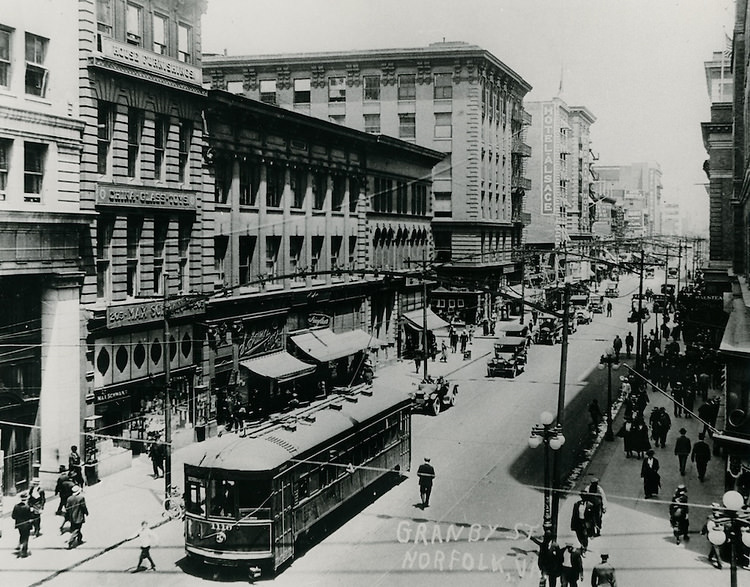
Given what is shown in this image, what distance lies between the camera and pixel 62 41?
79.0 feet

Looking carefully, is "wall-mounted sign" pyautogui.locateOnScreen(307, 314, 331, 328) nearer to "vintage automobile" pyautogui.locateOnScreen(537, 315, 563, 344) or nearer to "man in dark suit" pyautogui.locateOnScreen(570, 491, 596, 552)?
"vintage automobile" pyautogui.locateOnScreen(537, 315, 563, 344)

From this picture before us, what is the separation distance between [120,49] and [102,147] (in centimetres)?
347

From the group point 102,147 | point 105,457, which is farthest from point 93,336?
point 102,147

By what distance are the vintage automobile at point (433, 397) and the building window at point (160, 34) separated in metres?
17.4

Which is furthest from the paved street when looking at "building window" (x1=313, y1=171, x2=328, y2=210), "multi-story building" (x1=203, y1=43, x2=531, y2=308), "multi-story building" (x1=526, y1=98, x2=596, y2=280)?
"multi-story building" (x1=526, y1=98, x2=596, y2=280)

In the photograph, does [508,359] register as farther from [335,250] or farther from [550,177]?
[550,177]

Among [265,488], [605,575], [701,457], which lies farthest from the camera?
[701,457]

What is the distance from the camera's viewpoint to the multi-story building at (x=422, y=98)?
6141 centimetres

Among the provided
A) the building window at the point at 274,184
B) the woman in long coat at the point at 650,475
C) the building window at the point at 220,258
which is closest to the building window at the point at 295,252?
the building window at the point at 274,184

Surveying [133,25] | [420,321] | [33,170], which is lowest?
[420,321]

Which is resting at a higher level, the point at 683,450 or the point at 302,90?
the point at 302,90

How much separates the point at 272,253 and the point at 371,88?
28.4 m

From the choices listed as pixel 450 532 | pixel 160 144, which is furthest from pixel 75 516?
pixel 160 144

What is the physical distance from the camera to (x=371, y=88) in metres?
62.2
